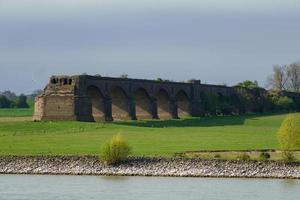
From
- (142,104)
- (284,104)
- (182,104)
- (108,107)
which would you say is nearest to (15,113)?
(182,104)

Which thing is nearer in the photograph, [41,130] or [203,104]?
[41,130]

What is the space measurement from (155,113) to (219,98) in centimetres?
3234

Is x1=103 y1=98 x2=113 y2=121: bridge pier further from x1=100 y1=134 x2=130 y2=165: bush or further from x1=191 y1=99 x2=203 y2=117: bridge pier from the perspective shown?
x1=100 y1=134 x2=130 y2=165: bush

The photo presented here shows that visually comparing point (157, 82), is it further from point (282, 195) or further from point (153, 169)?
point (282, 195)

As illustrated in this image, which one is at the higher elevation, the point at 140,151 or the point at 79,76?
the point at 79,76

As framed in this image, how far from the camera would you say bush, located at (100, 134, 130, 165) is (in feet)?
215

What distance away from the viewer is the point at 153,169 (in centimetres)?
6419

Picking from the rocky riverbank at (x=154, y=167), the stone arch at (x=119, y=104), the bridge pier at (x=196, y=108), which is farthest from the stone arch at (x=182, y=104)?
the rocky riverbank at (x=154, y=167)

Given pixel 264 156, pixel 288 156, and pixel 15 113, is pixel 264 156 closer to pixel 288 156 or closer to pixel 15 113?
pixel 288 156

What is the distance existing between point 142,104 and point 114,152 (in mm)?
81003

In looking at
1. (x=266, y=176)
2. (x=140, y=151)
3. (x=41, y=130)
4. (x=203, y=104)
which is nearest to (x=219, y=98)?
(x=203, y=104)

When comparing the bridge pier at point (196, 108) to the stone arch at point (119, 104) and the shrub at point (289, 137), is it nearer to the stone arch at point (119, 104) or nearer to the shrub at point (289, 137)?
the stone arch at point (119, 104)

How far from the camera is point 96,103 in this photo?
13212 cm

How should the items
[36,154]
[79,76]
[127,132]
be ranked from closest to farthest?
1. [36,154]
2. [127,132]
3. [79,76]
